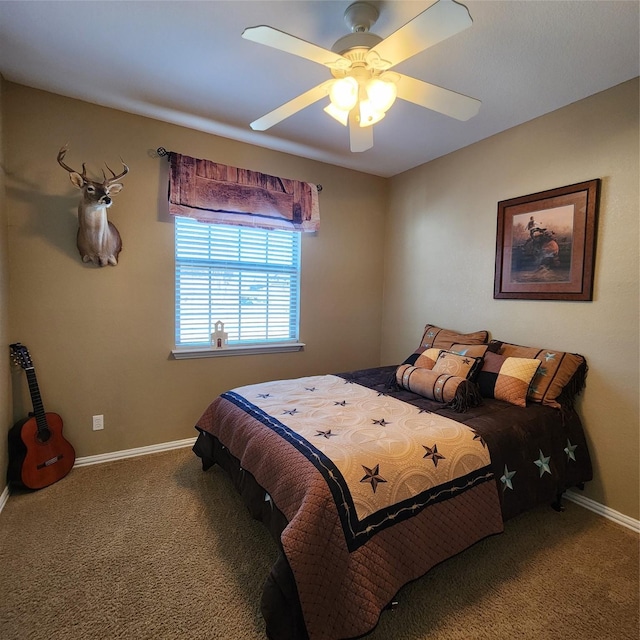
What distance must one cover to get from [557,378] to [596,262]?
0.79m

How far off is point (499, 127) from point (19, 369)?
3914 mm

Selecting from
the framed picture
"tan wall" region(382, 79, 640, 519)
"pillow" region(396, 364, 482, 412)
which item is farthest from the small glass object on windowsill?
the framed picture

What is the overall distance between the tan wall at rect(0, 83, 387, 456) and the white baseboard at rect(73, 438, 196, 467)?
0.13 ft

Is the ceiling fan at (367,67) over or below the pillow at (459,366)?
over

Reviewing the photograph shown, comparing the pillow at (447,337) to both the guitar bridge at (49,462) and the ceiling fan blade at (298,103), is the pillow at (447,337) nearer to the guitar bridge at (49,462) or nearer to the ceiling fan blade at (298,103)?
the ceiling fan blade at (298,103)

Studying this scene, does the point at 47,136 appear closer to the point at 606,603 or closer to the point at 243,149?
the point at 243,149

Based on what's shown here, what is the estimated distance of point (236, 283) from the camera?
314cm

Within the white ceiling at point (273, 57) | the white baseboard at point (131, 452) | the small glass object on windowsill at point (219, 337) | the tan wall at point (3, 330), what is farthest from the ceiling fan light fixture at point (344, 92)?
the white baseboard at point (131, 452)

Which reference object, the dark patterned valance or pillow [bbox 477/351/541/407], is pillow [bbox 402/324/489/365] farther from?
the dark patterned valance

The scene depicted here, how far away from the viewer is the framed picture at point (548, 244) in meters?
2.27

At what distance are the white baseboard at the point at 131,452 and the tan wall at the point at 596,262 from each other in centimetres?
239

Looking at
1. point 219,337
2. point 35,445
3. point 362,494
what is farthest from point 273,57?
point 35,445

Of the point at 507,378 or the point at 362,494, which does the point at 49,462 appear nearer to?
the point at 362,494

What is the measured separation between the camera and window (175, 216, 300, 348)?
293cm
